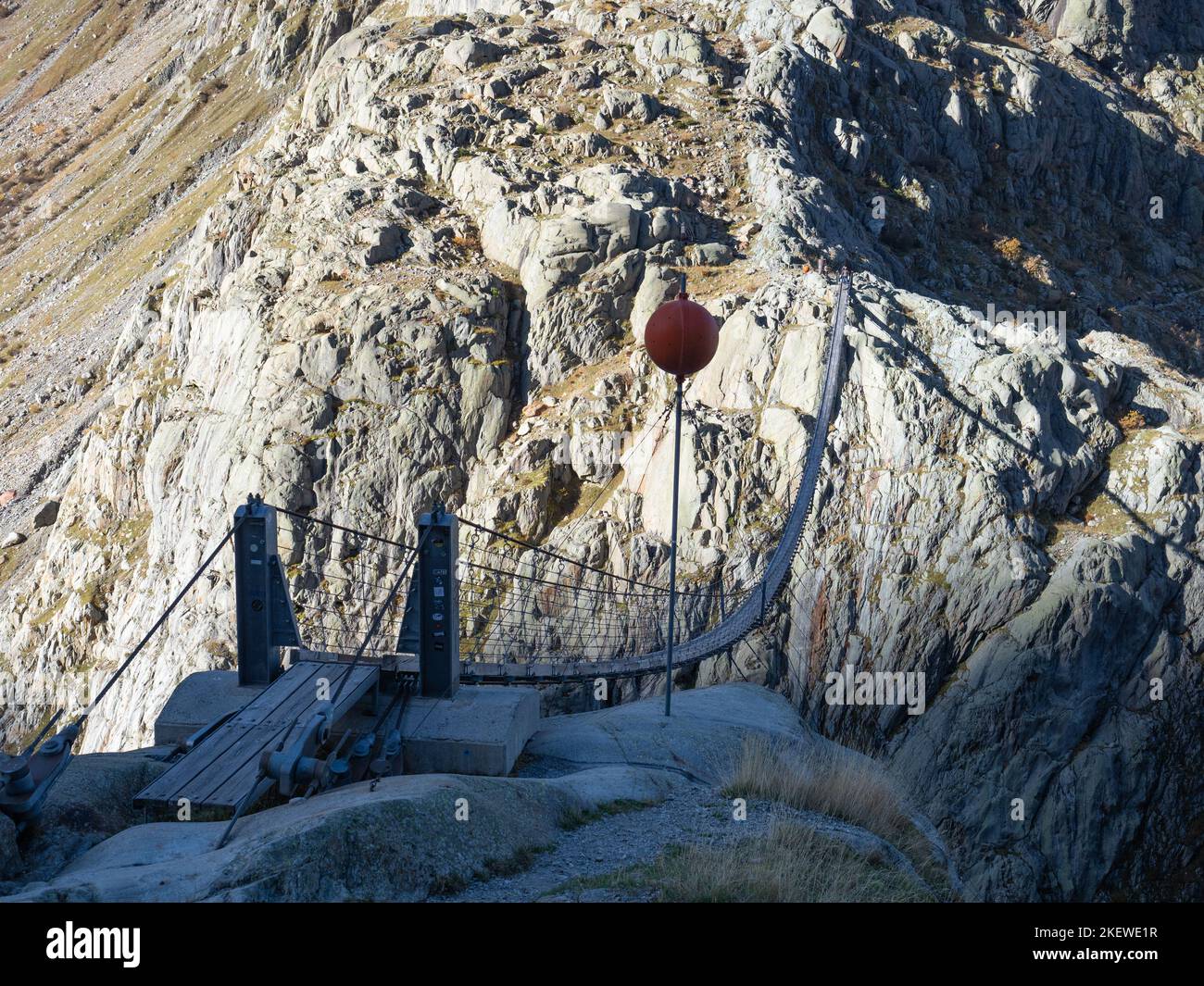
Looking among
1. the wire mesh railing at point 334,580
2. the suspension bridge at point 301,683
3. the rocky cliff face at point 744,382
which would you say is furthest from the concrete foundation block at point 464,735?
the wire mesh railing at point 334,580

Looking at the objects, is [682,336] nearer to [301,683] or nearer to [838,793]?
[838,793]

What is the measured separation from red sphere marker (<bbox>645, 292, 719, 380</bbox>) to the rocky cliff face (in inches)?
276

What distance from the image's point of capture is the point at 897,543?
Answer: 18.5 meters

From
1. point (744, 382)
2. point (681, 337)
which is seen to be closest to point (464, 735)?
point (681, 337)

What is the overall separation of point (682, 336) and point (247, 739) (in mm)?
4586

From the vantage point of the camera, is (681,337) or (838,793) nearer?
(838,793)

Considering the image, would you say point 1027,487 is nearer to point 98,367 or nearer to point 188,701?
point 188,701

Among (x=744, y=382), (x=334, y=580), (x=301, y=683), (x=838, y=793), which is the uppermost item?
(x=744, y=382)

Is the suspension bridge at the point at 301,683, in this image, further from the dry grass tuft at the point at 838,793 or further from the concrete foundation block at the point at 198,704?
the dry grass tuft at the point at 838,793

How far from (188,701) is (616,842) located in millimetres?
3623

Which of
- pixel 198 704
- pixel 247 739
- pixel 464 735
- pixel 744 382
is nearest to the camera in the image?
pixel 247 739

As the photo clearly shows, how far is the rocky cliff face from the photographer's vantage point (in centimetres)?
1781

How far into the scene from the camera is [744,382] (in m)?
20.8

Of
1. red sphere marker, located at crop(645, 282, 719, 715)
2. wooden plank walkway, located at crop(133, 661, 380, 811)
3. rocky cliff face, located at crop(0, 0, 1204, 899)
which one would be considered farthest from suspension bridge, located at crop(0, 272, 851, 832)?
rocky cliff face, located at crop(0, 0, 1204, 899)
